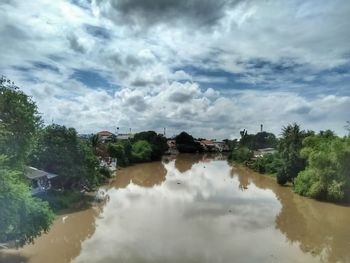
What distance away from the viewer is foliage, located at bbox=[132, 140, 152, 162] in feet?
275

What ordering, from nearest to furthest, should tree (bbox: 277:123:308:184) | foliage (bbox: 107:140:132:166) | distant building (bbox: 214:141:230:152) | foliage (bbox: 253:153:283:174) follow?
tree (bbox: 277:123:308:184), foliage (bbox: 253:153:283:174), foliage (bbox: 107:140:132:166), distant building (bbox: 214:141:230:152)

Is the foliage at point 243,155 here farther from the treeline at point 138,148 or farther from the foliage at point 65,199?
the foliage at point 65,199

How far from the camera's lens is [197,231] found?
2642cm

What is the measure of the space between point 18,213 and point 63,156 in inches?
758

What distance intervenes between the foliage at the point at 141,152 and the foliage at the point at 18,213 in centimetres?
6304

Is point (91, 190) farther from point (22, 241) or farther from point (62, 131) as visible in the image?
point (22, 241)

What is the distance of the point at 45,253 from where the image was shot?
20828mm

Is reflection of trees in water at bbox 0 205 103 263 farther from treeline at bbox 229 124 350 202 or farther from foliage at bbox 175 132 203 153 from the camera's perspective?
foliage at bbox 175 132 203 153

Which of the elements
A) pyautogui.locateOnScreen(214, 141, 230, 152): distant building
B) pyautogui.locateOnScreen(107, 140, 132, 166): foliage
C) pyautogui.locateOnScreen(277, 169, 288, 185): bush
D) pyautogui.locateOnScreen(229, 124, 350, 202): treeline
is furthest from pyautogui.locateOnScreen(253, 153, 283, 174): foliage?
pyautogui.locateOnScreen(214, 141, 230, 152): distant building

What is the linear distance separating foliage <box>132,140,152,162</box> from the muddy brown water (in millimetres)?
38919

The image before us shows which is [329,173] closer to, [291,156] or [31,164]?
[291,156]

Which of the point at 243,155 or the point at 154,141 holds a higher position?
the point at 154,141

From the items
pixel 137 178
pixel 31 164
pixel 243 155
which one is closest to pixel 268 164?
pixel 137 178

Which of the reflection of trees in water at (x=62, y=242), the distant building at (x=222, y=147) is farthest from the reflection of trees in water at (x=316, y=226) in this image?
the distant building at (x=222, y=147)
